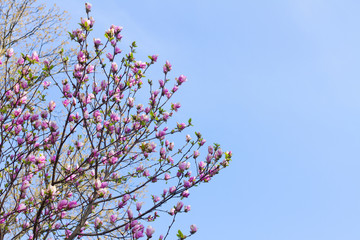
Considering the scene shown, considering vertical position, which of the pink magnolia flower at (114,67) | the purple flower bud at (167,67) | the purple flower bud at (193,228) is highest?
the pink magnolia flower at (114,67)

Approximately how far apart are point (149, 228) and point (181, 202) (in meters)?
0.86

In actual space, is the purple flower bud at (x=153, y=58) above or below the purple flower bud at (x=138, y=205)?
above

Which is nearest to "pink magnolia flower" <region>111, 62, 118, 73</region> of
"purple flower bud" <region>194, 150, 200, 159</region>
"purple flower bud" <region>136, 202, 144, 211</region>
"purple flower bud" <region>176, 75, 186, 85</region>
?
"purple flower bud" <region>176, 75, 186, 85</region>

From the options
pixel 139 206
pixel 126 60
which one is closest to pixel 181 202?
pixel 139 206

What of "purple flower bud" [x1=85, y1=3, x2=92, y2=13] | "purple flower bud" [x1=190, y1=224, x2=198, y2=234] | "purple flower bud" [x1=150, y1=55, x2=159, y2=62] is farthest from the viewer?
Answer: "purple flower bud" [x1=150, y1=55, x2=159, y2=62]

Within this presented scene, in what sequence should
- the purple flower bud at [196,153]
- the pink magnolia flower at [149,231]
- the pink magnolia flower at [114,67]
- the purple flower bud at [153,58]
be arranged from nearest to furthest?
the pink magnolia flower at [149,231], the pink magnolia flower at [114,67], the purple flower bud at [153,58], the purple flower bud at [196,153]

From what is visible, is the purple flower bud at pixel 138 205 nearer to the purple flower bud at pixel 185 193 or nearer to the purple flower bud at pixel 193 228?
the purple flower bud at pixel 185 193

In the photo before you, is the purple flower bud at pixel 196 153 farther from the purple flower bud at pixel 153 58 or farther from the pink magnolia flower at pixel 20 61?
the pink magnolia flower at pixel 20 61

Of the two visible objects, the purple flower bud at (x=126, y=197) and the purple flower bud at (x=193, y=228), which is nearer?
the purple flower bud at (x=193, y=228)

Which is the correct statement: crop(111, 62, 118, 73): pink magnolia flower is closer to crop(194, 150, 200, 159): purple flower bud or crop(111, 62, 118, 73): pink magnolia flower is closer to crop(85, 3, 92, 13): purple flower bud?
crop(85, 3, 92, 13): purple flower bud

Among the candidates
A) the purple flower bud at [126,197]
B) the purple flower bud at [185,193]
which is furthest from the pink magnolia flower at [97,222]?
the purple flower bud at [185,193]

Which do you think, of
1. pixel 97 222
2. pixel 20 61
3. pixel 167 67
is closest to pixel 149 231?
pixel 97 222

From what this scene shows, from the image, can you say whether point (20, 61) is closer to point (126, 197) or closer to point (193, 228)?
point (126, 197)

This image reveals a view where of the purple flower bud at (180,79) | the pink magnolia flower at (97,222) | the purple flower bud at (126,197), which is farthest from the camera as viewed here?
the purple flower bud at (180,79)
